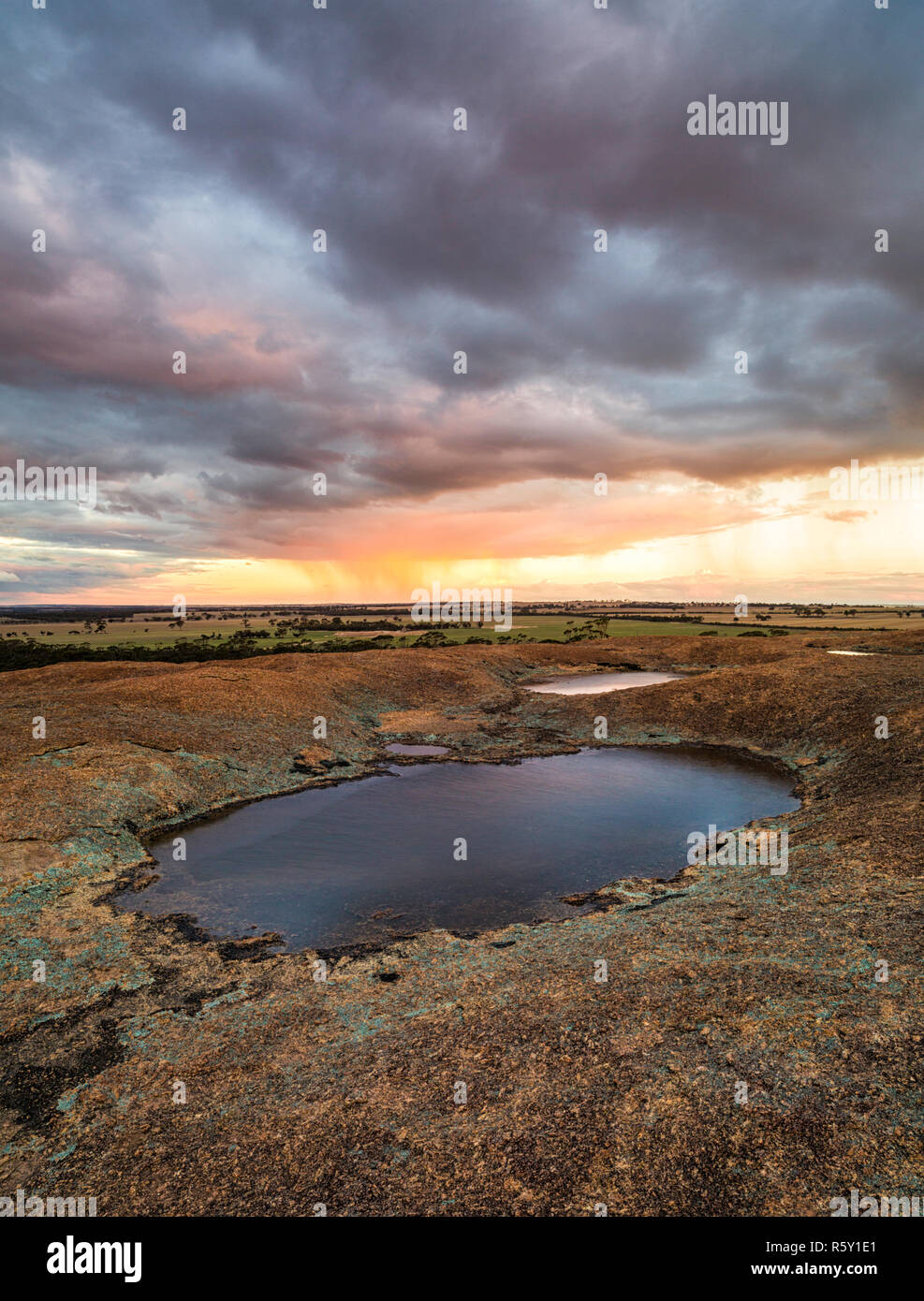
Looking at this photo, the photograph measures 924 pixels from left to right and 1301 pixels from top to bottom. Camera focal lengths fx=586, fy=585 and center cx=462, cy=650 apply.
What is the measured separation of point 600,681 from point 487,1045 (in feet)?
164

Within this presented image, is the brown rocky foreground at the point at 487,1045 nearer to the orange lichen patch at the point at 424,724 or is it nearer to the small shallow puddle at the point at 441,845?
the small shallow puddle at the point at 441,845

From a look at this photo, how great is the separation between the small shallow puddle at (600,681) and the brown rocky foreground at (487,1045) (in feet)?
104

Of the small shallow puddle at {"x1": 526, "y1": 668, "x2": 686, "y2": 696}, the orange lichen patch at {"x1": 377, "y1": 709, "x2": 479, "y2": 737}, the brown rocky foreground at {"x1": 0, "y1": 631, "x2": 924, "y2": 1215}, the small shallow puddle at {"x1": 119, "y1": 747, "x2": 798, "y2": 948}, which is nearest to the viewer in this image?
the brown rocky foreground at {"x1": 0, "y1": 631, "x2": 924, "y2": 1215}

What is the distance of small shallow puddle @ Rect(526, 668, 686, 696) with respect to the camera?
5122 cm

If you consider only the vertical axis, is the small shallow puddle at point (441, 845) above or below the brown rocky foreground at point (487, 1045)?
below

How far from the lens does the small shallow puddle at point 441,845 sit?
14133 millimetres

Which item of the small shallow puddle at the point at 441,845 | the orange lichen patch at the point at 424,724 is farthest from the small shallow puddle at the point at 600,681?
the small shallow puddle at the point at 441,845

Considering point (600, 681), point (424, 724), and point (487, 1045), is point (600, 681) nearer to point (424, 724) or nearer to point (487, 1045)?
point (424, 724)

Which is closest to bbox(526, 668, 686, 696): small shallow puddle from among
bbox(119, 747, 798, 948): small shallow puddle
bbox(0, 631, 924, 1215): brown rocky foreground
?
bbox(119, 747, 798, 948): small shallow puddle

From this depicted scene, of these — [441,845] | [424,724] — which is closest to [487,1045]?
[441,845]

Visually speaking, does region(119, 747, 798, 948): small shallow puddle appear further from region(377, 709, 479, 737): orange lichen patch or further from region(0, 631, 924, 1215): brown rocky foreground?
region(377, 709, 479, 737): orange lichen patch

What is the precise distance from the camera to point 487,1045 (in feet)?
27.7

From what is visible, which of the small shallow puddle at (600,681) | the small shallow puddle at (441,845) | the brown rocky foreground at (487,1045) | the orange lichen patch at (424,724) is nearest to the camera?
the brown rocky foreground at (487,1045)

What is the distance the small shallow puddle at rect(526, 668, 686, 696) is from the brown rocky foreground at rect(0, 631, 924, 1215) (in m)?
31.6
